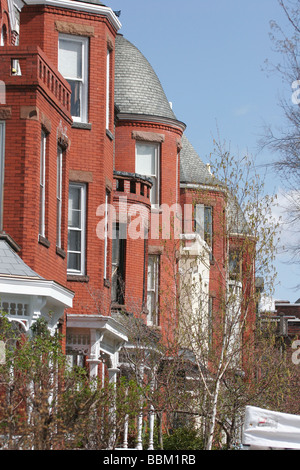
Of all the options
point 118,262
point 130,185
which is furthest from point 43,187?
point 118,262

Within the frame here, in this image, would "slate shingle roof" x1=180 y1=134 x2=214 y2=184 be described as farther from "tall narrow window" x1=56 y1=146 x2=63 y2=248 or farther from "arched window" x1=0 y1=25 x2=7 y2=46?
"tall narrow window" x1=56 y1=146 x2=63 y2=248

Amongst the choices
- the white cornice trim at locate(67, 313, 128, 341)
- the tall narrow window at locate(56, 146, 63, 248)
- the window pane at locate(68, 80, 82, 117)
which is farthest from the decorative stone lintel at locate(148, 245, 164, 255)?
the tall narrow window at locate(56, 146, 63, 248)

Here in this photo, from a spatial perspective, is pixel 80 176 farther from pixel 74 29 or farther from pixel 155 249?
pixel 155 249

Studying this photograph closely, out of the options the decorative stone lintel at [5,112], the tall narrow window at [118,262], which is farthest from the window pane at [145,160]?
the decorative stone lintel at [5,112]

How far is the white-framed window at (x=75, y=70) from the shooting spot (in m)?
24.2

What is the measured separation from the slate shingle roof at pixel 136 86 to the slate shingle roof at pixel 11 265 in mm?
14574

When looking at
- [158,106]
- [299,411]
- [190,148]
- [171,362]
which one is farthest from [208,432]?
[190,148]

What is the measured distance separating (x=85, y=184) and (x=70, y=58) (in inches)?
128

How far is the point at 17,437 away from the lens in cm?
1369

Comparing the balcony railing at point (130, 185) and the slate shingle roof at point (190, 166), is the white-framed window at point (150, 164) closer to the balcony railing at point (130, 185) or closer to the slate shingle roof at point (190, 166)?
the balcony railing at point (130, 185)

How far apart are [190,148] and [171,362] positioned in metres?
17.4

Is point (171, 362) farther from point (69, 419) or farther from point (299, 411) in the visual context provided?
point (69, 419)

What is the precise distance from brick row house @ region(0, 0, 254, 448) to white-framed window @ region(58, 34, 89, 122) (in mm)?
28
